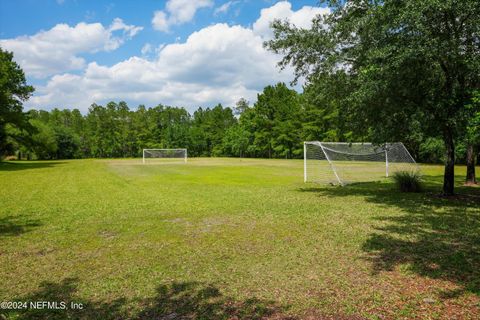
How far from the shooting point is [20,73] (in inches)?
1790

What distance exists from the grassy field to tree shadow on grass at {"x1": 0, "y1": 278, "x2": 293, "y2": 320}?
15 millimetres

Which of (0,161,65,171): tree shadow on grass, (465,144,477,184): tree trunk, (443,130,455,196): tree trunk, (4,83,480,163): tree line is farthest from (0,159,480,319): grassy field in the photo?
(4,83,480,163): tree line

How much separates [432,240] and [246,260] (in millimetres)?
4371

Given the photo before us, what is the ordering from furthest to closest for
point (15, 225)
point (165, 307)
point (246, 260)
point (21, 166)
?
point (21, 166) < point (15, 225) < point (246, 260) < point (165, 307)

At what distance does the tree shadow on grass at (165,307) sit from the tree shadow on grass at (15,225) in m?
4.78

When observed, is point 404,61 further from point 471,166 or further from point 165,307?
point 471,166

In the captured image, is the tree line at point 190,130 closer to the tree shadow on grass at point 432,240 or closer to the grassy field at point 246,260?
the tree shadow on grass at point 432,240

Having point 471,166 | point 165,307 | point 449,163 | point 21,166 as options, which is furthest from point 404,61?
point 21,166

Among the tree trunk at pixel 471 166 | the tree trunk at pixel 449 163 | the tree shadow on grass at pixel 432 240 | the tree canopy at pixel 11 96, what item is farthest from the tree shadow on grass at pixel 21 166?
the tree trunk at pixel 471 166

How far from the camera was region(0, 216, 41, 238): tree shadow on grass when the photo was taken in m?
8.81

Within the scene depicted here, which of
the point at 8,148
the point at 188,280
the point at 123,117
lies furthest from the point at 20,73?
the point at 188,280

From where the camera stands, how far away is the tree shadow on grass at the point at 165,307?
429 centimetres

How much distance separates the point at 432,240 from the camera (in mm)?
7375

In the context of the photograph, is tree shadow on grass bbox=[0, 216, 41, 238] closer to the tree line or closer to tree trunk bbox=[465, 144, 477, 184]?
tree trunk bbox=[465, 144, 477, 184]
